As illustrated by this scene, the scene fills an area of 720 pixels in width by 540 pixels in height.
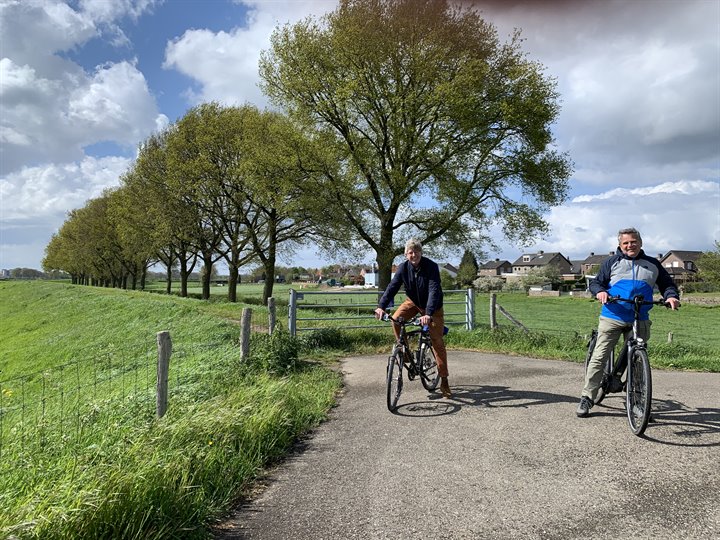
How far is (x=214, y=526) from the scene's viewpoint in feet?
10.7

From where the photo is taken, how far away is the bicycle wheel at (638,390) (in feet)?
15.2

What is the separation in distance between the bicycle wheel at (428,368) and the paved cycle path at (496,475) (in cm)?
39

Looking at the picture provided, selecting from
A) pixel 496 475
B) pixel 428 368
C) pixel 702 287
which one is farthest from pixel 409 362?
pixel 702 287

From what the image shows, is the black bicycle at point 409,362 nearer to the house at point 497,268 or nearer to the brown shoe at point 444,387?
the brown shoe at point 444,387

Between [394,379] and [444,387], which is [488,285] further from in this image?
[394,379]

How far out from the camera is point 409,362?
641cm

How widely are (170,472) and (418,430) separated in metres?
2.55

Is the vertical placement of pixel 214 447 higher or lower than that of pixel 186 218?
lower

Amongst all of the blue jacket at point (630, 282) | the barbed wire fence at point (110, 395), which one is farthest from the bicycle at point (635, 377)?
the barbed wire fence at point (110, 395)

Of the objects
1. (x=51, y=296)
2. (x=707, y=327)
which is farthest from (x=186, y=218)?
(x=707, y=327)

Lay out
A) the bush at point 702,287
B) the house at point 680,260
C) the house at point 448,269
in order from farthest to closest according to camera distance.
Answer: the house at point 680,260 → the house at point 448,269 → the bush at point 702,287

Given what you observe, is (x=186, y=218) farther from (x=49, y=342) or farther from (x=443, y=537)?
(x=443, y=537)

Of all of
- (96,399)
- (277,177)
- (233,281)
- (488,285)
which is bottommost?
(96,399)

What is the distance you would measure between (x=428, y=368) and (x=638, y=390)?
252 cm
